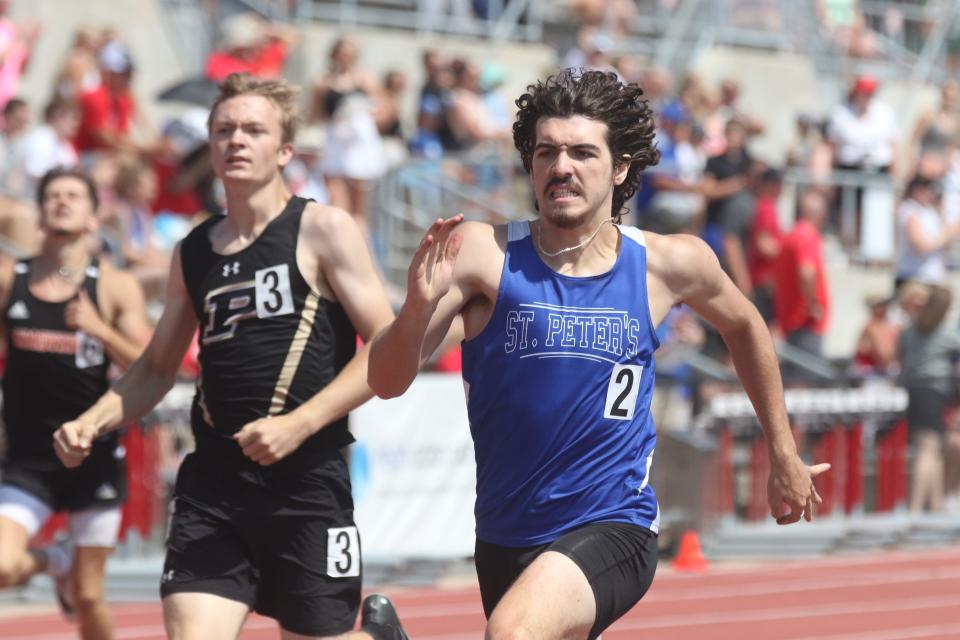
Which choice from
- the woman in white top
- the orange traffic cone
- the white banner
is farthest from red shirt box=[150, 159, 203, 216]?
the woman in white top

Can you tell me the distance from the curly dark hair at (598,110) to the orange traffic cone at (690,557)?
7378 mm

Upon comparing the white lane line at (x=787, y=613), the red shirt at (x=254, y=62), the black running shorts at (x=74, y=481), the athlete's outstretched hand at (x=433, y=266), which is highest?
the red shirt at (x=254, y=62)

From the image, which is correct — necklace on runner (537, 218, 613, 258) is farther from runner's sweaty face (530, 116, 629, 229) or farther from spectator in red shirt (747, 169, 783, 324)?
spectator in red shirt (747, 169, 783, 324)

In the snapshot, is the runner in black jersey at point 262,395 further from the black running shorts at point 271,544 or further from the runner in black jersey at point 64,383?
the runner in black jersey at point 64,383

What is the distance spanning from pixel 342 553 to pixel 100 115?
8543 millimetres

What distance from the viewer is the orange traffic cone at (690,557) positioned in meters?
12.4

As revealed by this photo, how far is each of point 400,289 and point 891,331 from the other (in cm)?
430

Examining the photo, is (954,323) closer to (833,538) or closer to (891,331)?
(891,331)

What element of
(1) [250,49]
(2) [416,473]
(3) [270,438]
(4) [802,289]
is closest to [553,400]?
(3) [270,438]

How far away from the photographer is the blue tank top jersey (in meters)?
4.99

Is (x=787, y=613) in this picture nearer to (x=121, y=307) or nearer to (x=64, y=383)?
(x=121, y=307)

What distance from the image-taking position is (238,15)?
16531mm

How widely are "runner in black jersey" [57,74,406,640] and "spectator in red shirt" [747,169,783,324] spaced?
9.79m

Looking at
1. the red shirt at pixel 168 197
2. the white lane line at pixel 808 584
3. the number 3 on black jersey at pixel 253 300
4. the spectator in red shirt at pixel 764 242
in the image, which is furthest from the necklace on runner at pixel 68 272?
the spectator in red shirt at pixel 764 242
